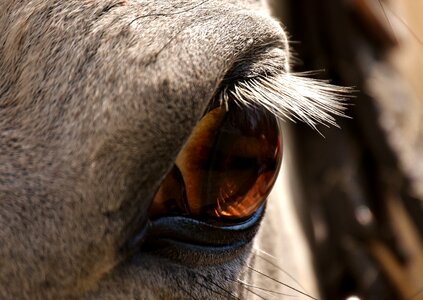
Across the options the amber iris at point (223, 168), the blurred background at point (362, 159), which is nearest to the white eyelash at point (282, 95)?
the amber iris at point (223, 168)

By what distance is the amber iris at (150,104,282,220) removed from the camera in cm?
116

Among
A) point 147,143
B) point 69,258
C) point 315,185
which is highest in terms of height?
point 147,143

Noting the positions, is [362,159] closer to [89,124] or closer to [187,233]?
[187,233]

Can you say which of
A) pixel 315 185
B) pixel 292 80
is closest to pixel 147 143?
pixel 292 80

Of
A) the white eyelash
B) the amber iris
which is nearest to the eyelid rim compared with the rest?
the amber iris

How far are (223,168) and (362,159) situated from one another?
5.73 feet

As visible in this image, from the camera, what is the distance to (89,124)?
105cm

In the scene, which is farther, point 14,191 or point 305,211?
point 305,211

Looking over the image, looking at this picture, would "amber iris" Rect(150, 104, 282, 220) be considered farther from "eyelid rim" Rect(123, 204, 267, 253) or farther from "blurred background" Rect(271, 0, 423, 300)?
"blurred background" Rect(271, 0, 423, 300)

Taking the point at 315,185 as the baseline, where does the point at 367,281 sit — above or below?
below

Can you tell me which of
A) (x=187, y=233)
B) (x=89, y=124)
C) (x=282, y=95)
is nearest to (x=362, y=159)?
(x=282, y=95)

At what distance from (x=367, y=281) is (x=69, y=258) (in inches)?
69.8

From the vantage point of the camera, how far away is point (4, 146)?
109cm

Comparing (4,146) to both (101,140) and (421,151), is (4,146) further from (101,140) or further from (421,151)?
(421,151)
